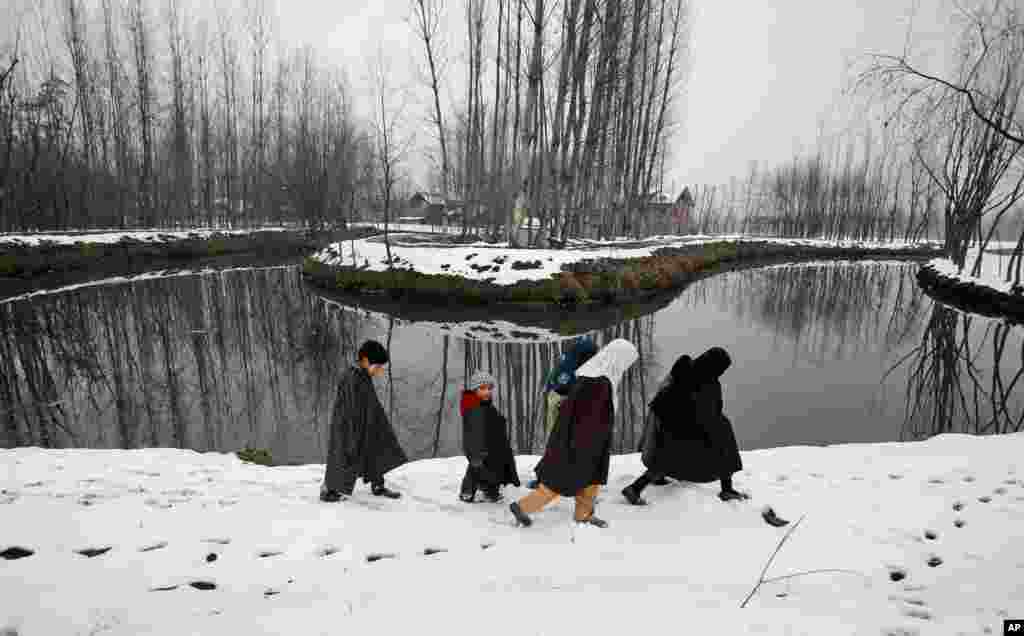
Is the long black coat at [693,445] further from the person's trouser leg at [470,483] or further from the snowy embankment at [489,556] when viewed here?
the person's trouser leg at [470,483]

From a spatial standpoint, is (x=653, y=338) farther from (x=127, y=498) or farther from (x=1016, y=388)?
(x=127, y=498)

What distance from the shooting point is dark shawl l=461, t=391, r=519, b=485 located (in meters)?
3.78

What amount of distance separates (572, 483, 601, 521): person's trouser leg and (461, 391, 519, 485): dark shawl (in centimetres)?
68

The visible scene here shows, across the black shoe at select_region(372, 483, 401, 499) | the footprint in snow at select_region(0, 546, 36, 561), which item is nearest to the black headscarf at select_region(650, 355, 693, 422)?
the black shoe at select_region(372, 483, 401, 499)

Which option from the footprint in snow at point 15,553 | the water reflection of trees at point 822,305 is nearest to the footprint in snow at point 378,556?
the footprint in snow at point 15,553

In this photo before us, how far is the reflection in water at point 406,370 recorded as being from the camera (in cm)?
662

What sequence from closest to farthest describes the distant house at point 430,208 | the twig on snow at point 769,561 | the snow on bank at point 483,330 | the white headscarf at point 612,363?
the twig on snow at point 769,561 → the white headscarf at point 612,363 → the snow on bank at point 483,330 → the distant house at point 430,208

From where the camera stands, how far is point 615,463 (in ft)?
16.4

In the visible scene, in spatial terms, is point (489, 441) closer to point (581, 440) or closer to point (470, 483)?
point (470, 483)

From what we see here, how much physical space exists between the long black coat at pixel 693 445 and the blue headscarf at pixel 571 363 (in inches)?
35.3

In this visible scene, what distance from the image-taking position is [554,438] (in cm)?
359

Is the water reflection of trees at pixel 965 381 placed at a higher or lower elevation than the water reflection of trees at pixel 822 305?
Answer: lower

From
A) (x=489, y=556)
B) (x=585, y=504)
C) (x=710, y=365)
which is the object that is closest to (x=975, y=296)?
(x=710, y=365)

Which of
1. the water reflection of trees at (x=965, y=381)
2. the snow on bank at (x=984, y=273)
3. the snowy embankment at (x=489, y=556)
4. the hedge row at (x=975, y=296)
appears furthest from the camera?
the snow on bank at (x=984, y=273)
